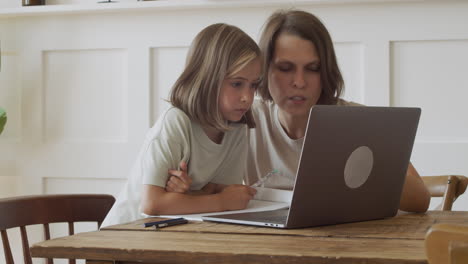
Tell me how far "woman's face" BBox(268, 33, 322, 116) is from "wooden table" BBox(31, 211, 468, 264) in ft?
1.90

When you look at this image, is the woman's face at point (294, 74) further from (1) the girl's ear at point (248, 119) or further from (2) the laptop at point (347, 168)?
(2) the laptop at point (347, 168)

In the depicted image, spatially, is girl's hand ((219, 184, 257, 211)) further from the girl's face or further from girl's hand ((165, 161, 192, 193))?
the girl's face

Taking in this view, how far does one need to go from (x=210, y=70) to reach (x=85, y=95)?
3.78 feet

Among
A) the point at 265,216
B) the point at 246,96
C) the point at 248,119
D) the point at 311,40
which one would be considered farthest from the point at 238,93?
the point at 265,216

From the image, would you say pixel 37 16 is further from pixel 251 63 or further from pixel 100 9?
pixel 251 63

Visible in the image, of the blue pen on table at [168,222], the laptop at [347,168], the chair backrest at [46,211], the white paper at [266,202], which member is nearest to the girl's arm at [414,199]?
the laptop at [347,168]

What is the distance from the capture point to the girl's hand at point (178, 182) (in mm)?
1337

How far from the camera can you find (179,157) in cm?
144

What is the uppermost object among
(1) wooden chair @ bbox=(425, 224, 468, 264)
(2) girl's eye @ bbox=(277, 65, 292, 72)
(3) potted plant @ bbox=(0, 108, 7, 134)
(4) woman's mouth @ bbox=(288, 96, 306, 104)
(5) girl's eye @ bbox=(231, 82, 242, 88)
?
(2) girl's eye @ bbox=(277, 65, 292, 72)

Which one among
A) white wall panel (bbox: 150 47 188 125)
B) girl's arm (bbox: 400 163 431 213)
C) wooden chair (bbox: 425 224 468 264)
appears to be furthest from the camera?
white wall panel (bbox: 150 47 188 125)

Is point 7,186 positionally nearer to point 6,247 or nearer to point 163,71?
point 163,71

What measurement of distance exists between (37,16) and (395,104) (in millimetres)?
1361

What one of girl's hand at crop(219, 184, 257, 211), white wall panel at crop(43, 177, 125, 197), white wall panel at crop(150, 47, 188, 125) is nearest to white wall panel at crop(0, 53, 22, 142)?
white wall panel at crop(43, 177, 125, 197)

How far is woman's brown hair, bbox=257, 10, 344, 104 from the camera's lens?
5.60 feet
